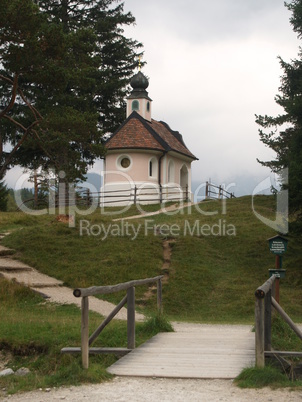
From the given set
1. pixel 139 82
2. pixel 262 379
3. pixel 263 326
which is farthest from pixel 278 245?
pixel 139 82

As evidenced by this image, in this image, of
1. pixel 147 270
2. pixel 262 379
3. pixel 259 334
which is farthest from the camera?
pixel 147 270

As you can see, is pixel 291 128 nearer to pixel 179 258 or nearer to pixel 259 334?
pixel 179 258

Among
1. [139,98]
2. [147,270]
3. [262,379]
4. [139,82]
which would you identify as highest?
[139,82]

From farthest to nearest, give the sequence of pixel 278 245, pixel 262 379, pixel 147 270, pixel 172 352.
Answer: pixel 147 270 < pixel 278 245 < pixel 172 352 < pixel 262 379

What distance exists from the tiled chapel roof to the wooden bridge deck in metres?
28.5

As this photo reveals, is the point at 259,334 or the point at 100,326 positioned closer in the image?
the point at 259,334

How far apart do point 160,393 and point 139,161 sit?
31.7 m

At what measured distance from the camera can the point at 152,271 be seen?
1909cm

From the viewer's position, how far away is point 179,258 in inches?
816

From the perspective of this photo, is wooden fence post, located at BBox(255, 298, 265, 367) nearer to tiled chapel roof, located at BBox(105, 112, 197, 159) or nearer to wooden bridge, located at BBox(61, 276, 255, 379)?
wooden bridge, located at BBox(61, 276, 255, 379)

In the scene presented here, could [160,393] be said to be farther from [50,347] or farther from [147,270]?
[147,270]

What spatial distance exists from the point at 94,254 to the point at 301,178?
804 cm

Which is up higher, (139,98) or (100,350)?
(139,98)

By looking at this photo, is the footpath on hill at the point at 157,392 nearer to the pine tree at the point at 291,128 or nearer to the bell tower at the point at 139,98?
the pine tree at the point at 291,128
